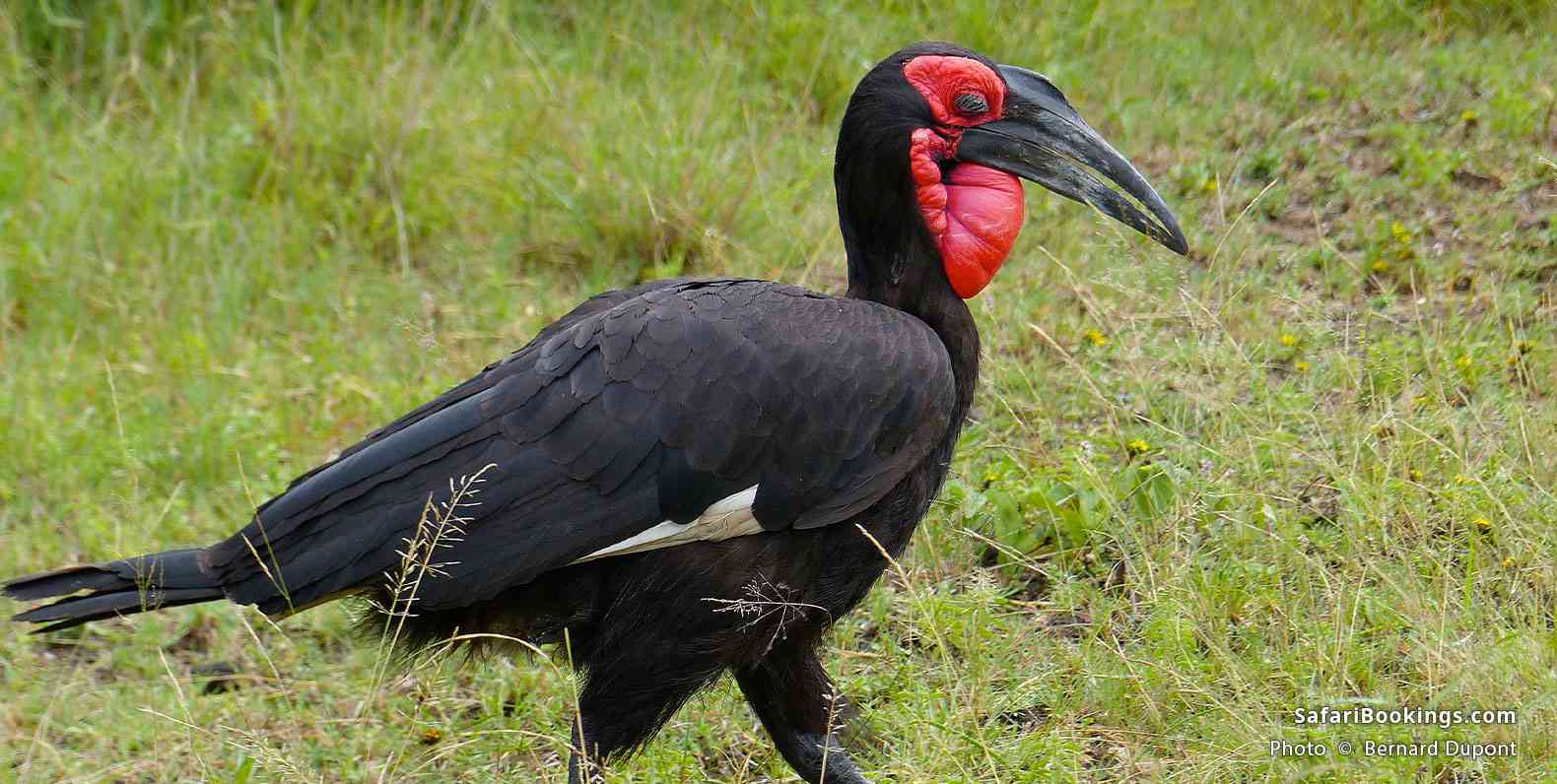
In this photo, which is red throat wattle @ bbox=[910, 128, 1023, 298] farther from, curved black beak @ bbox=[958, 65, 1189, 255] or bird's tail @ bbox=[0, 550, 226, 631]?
bird's tail @ bbox=[0, 550, 226, 631]

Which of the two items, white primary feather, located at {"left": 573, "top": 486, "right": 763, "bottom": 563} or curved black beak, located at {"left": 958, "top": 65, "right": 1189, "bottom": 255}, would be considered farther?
curved black beak, located at {"left": 958, "top": 65, "right": 1189, "bottom": 255}

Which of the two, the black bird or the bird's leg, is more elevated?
the black bird

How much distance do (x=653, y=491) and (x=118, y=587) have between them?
3.17 feet

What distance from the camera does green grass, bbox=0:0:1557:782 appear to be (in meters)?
3.02

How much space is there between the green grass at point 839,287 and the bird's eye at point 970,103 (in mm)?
661

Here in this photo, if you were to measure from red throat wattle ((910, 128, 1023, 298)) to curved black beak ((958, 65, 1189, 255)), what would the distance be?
0.04m

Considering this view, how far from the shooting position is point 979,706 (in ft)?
9.56

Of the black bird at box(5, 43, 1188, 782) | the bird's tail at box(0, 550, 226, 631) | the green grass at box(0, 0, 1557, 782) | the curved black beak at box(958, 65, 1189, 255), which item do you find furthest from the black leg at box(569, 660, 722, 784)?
the curved black beak at box(958, 65, 1189, 255)

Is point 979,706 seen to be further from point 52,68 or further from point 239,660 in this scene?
point 52,68

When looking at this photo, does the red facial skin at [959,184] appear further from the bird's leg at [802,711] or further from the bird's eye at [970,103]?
the bird's leg at [802,711]

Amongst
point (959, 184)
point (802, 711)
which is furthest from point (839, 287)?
point (802, 711)

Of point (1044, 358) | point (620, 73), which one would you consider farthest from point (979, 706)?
point (620, 73)

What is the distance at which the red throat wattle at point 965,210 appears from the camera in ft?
9.62

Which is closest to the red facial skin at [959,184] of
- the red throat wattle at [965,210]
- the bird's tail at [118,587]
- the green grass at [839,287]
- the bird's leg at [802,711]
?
the red throat wattle at [965,210]
